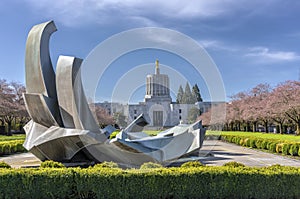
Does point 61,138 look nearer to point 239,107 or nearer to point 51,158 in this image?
point 51,158

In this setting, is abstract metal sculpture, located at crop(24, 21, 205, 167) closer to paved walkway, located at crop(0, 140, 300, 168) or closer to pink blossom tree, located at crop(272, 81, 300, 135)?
paved walkway, located at crop(0, 140, 300, 168)

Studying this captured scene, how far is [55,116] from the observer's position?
11766mm

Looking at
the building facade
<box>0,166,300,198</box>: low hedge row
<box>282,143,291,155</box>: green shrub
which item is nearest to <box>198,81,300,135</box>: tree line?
<box>282,143,291,155</box>: green shrub

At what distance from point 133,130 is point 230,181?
32.6 ft

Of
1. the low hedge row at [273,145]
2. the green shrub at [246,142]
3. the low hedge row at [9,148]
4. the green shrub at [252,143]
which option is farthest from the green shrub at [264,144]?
the low hedge row at [9,148]

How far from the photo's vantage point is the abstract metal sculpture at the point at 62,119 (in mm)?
11047

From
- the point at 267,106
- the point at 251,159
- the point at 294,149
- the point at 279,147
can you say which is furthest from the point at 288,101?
the point at 251,159

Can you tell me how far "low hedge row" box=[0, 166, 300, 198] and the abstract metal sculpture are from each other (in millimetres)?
2796

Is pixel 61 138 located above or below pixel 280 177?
above

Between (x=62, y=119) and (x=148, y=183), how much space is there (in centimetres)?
546

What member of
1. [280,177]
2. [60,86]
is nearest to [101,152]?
[60,86]

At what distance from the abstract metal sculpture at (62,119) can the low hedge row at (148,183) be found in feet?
9.17

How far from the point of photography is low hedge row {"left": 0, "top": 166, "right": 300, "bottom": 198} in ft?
24.4

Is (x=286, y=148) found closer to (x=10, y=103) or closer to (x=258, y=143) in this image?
(x=258, y=143)
